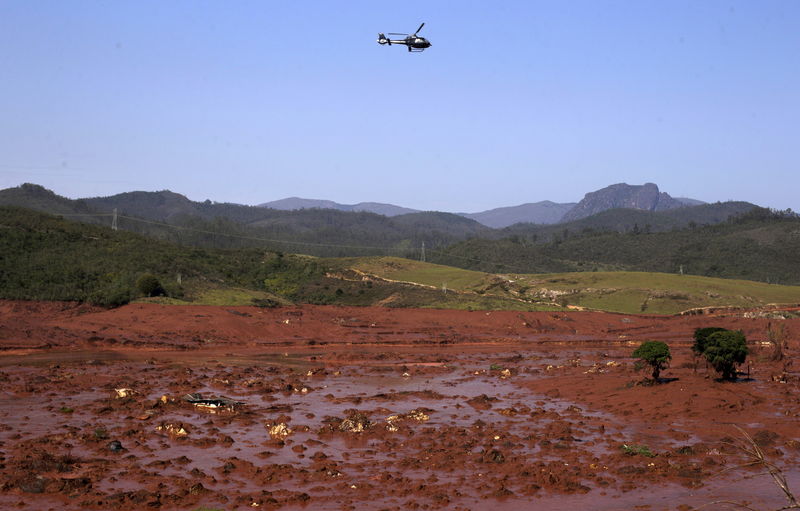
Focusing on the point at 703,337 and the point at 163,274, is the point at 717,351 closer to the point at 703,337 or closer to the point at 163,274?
the point at 703,337

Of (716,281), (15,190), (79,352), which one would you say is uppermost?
(15,190)

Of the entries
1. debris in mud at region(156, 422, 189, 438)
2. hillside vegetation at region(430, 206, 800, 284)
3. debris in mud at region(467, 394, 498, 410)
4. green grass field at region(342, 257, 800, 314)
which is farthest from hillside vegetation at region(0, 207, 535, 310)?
hillside vegetation at region(430, 206, 800, 284)

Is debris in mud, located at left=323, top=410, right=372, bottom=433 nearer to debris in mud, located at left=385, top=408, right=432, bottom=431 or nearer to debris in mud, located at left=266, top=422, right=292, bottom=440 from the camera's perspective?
debris in mud, located at left=385, top=408, right=432, bottom=431

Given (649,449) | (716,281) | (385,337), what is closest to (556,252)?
(716,281)

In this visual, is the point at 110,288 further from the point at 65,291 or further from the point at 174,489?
the point at 174,489

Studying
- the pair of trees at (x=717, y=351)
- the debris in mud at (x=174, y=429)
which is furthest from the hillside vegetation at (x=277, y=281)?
the pair of trees at (x=717, y=351)

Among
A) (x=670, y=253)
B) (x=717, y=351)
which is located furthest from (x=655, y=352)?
(x=670, y=253)
